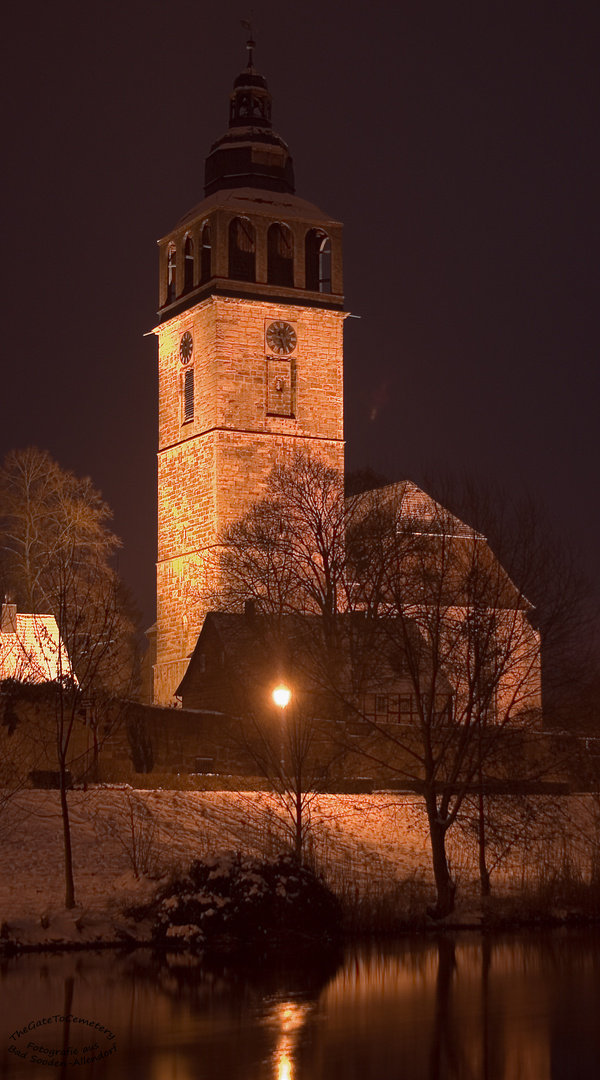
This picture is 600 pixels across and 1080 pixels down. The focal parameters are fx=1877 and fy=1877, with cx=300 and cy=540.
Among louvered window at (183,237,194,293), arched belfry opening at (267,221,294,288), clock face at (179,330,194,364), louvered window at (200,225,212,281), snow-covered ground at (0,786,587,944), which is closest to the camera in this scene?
snow-covered ground at (0,786,587,944)

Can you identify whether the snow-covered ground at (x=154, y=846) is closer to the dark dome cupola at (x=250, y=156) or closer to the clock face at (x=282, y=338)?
the clock face at (x=282, y=338)

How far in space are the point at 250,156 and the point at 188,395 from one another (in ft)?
33.9

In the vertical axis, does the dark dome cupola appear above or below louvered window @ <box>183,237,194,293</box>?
above

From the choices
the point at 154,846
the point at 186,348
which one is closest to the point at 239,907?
the point at 154,846

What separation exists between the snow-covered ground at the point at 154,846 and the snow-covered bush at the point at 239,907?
0.86m

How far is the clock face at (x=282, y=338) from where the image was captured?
234 feet

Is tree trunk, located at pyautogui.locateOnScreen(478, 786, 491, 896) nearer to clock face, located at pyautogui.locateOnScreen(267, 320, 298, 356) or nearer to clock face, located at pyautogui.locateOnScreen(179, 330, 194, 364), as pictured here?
clock face, located at pyautogui.locateOnScreen(267, 320, 298, 356)

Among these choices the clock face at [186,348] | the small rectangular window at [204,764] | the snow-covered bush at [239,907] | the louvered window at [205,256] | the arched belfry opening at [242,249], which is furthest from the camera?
the louvered window at [205,256]

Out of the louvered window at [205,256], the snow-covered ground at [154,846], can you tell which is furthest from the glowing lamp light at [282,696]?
the louvered window at [205,256]

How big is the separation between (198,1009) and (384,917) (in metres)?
8.13

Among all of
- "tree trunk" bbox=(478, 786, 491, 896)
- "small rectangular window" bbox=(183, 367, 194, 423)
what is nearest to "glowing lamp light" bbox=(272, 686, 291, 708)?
"tree trunk" bbox=(478, 786, 491, 896)

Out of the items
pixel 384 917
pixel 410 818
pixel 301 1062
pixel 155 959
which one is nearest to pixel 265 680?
pixel 410 818

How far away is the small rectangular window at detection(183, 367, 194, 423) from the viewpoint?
2842 inches

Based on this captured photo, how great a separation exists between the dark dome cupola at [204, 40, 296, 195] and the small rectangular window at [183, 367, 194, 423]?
801 cm
